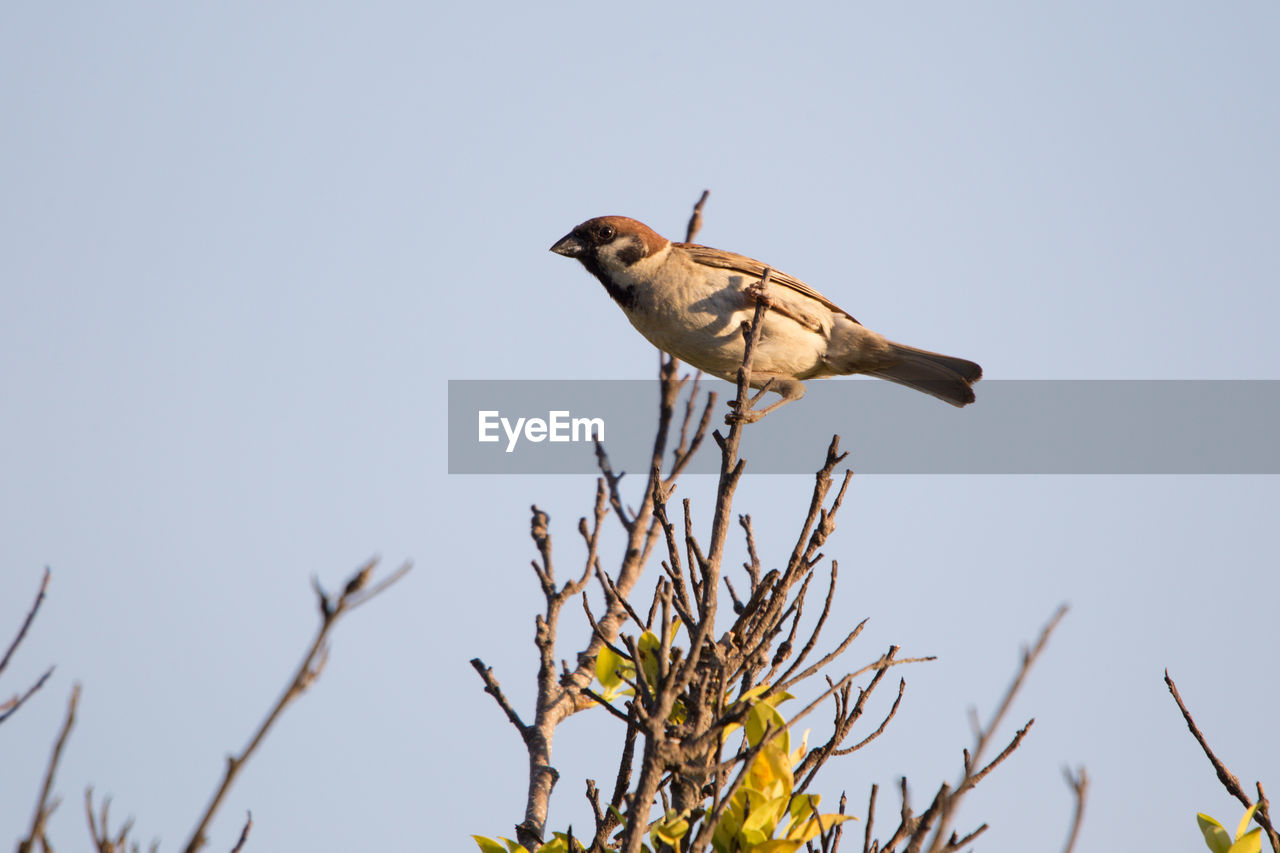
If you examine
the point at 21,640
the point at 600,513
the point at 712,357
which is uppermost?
the point at 712,357

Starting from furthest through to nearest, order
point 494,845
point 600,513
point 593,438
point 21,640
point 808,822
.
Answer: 1. point 593,438
2. point 600,513
3. point 494,845
4. point 808,822
5. point 21,640

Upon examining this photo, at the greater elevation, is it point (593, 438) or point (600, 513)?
point (593, 438)

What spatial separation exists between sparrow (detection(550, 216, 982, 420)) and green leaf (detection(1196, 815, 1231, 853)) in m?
2.84

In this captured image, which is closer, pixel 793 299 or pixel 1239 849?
pixel 1239 849

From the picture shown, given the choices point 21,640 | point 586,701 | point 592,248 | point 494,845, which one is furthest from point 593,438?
point 21,640

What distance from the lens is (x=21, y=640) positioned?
234cm

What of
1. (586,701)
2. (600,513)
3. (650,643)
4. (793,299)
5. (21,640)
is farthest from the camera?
(793,299)

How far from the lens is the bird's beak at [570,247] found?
6.01 meters

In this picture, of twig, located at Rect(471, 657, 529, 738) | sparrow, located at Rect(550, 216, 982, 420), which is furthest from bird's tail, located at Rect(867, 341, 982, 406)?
twig, located at Rect(471, 657, 529, 738)

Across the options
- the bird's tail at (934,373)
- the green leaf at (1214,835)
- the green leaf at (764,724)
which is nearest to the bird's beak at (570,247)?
the bird's tail at (934,373)

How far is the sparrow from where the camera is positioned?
5.53 meters

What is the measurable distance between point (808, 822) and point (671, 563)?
716 millimetres

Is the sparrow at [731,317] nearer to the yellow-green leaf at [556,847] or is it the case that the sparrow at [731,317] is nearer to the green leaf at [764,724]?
the green leaf at [764,724]

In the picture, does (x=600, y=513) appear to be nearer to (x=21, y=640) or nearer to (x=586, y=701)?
(x=586, y=701)
